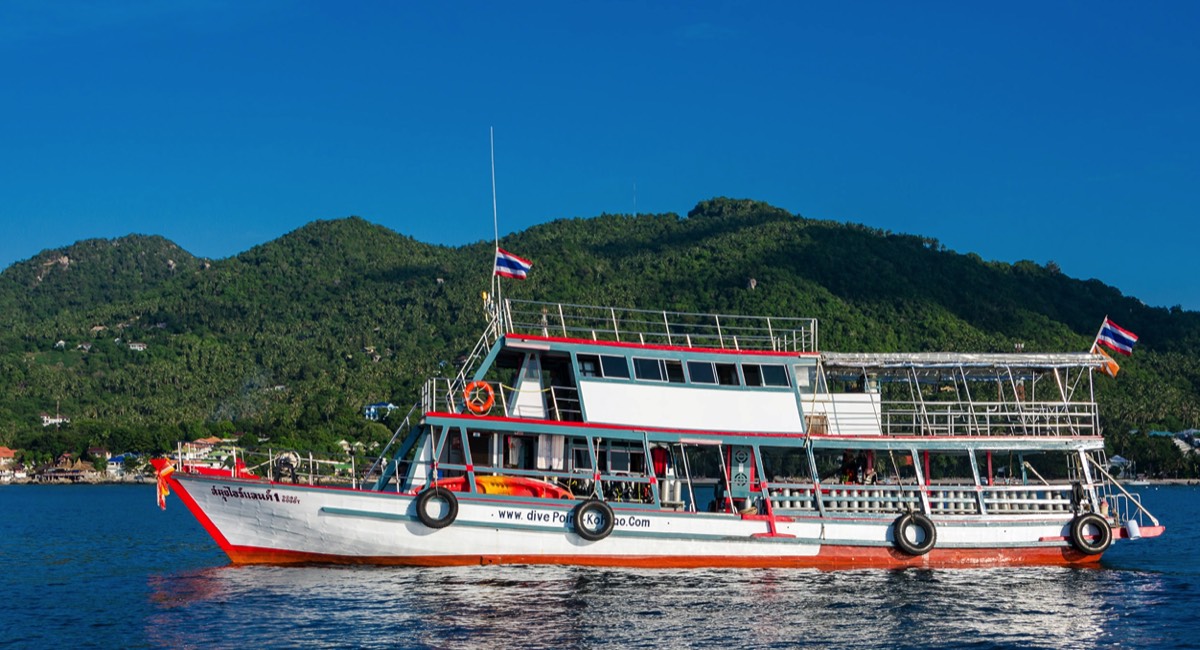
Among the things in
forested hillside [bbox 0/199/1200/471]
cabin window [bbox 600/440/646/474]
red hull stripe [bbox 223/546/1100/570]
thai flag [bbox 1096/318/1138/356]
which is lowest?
red hull stripe [bbox 223/546/1100/570]

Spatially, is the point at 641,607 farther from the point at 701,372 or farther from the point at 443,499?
the point at 701,372

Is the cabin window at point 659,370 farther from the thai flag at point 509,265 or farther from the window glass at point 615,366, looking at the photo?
the thai flag at point 509,265

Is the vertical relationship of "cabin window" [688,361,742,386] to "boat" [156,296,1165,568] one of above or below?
above

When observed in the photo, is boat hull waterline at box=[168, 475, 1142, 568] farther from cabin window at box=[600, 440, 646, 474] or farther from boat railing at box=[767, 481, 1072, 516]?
Answer: cabin window at box=[600, 440, 646, 474]

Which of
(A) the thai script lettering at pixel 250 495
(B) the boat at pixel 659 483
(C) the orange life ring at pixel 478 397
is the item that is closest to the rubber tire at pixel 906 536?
(B) the boat at pixel 659 483

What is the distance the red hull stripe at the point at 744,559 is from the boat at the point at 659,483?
0.13ft

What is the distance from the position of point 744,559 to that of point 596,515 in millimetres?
3381

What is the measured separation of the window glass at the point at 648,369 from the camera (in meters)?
25.5

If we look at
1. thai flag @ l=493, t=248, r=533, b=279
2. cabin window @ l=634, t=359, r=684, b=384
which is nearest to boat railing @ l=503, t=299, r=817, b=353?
cabin window @ l=634, t=359, r=684, b=384

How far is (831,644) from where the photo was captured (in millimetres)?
18562

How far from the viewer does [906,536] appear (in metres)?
25.1

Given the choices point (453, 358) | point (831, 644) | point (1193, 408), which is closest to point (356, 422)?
point (453, 358)

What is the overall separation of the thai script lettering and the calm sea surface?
1537 millimetres

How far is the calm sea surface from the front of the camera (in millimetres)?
18828
